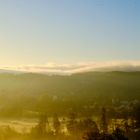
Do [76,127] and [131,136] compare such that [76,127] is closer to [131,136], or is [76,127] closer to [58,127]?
[58,127]

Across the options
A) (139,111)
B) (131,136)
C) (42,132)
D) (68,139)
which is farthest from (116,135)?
(139,111)

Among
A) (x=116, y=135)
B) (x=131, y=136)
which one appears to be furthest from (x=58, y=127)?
(x=116, y=135)

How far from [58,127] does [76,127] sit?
657 cm

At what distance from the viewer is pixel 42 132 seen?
172 meters

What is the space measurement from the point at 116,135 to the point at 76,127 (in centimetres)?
6783

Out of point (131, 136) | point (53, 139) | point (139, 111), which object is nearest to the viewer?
point (131, 136)

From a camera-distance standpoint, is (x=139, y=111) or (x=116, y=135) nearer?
(x=116, y=135)

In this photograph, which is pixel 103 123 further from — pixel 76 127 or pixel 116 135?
pixel 116 135

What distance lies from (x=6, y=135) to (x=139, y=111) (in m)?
55.7

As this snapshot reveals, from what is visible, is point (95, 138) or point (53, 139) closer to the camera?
point (95, 138)

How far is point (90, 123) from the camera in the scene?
185 meters

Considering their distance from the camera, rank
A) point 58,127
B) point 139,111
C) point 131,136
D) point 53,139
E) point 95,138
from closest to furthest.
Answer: point 95,138 → point 131,136 → point 53,139 → point 58,127 → point 139,111

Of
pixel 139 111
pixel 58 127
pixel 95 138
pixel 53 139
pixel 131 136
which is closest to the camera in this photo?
pixel 95 138

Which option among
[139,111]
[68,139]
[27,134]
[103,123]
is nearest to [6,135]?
[27,134]
